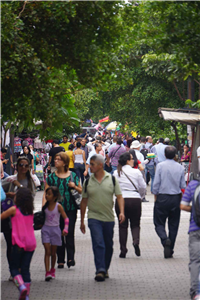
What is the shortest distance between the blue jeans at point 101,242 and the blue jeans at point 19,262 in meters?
1.26

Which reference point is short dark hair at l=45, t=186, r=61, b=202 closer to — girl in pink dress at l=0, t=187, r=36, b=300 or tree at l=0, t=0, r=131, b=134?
girl in pink dress at l=0, t=187, r=36, b=300

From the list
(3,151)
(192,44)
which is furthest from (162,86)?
(192,44)

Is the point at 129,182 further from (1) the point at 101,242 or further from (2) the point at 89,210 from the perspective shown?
(1) the point at 101,242

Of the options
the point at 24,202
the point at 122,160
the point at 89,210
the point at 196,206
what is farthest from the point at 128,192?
the point at 196,206

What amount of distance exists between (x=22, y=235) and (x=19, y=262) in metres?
0.32

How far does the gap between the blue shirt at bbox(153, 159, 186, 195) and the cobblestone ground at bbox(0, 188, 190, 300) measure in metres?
1.07

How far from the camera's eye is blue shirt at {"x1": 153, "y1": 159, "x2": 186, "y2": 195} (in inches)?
366

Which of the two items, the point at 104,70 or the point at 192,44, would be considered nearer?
the point at 192,44

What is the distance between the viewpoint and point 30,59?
29.8 feet

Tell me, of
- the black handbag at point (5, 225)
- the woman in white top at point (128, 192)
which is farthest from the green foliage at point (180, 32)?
the black handbag at point (5, 225)

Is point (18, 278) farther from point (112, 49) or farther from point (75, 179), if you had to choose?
point (112, 49)

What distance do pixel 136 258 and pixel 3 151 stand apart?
306 inches

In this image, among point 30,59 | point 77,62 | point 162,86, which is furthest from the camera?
point 162,86

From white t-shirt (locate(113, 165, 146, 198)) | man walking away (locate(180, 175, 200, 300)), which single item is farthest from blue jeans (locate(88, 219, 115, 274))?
white t-shirt (locate(113, 165, 146, 198))
